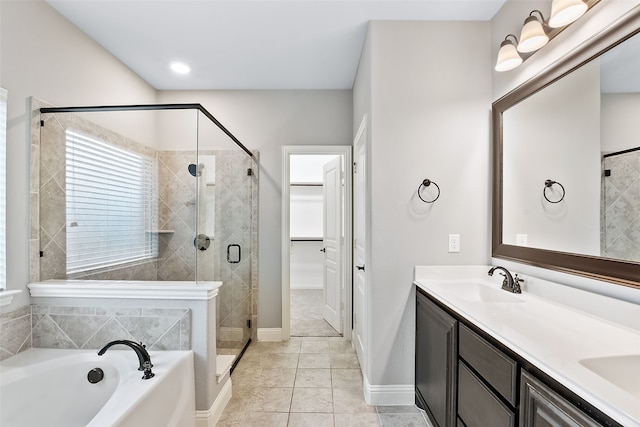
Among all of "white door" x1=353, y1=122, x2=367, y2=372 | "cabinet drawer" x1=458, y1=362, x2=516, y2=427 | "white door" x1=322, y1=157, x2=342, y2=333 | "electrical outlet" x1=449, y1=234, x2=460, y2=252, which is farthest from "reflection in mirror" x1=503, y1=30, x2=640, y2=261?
"white door" x1=322, y1=157, x2=342, y2=333

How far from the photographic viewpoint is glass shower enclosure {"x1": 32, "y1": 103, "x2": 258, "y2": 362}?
2.01 meters

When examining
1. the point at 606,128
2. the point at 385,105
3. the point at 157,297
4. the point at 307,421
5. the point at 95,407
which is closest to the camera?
the point at 606,128

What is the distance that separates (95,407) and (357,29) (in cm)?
290

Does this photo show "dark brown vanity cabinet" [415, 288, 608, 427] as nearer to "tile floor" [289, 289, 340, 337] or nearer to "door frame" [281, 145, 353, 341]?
"door frame" [281, 145, 353, 341]

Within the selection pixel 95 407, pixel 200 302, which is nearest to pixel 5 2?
pixel 200 302

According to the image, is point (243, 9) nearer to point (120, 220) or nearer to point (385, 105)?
point (385, 105)

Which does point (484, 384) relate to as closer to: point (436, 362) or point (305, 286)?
point (436, 362)

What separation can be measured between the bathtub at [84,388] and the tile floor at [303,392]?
0.50 metres

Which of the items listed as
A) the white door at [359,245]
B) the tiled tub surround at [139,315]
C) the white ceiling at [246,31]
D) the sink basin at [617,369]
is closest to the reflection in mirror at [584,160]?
the sink basin at [617,369]

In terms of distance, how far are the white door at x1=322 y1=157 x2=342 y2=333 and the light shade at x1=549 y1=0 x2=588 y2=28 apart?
217 centimetres

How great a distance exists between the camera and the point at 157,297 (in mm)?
1822

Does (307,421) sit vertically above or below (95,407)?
below

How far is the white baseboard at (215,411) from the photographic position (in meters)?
1.85

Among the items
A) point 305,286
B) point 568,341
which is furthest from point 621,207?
point 305,286
